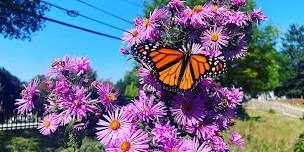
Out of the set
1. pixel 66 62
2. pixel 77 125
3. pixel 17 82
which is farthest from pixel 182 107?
pixel 17 82

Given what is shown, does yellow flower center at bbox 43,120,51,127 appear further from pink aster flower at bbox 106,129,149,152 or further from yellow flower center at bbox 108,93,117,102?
pink aster flower at bbox 106,129,149,152

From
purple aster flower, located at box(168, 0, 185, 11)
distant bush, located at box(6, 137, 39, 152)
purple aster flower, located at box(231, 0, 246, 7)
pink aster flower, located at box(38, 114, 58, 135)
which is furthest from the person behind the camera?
distant bush, located at box(6, 137, 39, 152)

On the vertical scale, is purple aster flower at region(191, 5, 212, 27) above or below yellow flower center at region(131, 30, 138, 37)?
above

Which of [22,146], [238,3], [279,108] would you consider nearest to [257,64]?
[279,108]

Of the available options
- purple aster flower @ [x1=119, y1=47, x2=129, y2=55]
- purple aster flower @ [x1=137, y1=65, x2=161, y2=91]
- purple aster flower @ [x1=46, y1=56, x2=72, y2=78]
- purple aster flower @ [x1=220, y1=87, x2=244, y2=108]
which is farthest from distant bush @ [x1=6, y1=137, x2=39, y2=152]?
purple aster flower @ [x1=220, y1=87, x2=244, y2=108]

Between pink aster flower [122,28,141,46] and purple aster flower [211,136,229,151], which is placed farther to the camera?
pink aster flower [122,28,141,46]

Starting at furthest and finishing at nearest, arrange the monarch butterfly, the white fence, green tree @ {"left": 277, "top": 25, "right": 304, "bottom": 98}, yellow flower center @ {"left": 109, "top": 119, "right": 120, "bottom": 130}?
green tree @ {"left": 277, "top": 25, "right": 304, "bottom": 98} → the white fence → the monarch butterfly → yellow flower center @ {"left": 109, "top": 119, "right": 120, "bottom": 130}
